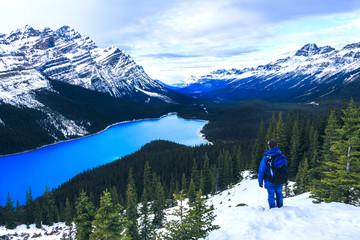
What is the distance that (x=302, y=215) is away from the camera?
51.2 ft

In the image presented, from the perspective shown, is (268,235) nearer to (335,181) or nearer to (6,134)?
(335,181)

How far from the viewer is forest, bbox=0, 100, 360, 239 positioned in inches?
866

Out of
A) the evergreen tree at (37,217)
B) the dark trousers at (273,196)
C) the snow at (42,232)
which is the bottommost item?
the snow at (42,232)

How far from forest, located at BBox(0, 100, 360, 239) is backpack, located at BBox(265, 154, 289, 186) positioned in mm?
7475

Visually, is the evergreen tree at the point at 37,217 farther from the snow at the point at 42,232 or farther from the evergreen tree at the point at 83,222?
the evergreen tree at the point at 83,222

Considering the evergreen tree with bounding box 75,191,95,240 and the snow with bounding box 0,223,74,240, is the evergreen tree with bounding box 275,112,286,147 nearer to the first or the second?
the evergreen tree with bounding box 75,191,95,240

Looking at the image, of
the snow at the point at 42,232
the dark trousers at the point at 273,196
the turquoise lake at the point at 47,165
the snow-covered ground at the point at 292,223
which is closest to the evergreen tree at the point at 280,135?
the snow-covered ground at the point at 292,223

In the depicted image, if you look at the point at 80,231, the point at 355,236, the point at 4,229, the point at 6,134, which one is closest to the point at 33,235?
the point at 4,229

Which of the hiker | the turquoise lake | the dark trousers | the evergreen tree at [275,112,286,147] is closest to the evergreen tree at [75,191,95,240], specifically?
the dark trousers

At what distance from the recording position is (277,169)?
49.7 ft

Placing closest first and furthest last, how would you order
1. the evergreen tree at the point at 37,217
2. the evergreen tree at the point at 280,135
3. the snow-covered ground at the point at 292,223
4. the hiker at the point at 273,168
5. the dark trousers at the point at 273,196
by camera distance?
the snow-covered ground at the point at 292,223 < the hiker at the point at 273,168 < the dark trousers at the point at 273,196 < the evergreen tree at the point at 280,135 < the evergreen tree at the point at 37,217

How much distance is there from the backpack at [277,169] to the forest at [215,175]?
294 inches

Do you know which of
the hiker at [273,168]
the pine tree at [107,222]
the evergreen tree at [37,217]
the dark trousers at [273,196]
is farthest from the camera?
the evergreen tree at [37,217]

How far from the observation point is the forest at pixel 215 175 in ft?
72.1
